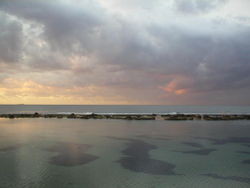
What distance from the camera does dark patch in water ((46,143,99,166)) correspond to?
17381mm

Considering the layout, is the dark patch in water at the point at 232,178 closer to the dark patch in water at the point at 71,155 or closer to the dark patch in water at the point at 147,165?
the dark patch in water at the point at 147,165

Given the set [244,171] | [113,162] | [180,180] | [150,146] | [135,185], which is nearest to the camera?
[135,185]

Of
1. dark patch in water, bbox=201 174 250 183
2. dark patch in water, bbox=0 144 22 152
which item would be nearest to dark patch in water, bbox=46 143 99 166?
dark patch in water, bbox=0 144 22 152

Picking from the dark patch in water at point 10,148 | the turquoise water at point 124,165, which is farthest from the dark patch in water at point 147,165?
the dark patch in water at point 10,148

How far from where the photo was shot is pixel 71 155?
19.7 m

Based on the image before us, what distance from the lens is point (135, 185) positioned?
12648 millimetres

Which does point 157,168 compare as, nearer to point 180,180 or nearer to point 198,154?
point 180,180

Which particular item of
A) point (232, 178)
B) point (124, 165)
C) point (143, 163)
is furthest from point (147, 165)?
point (232, 178)

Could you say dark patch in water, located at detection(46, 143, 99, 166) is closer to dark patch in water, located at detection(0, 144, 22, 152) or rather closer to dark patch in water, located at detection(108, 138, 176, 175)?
dark patch in water, located at detection(108, 138, 176, 175)

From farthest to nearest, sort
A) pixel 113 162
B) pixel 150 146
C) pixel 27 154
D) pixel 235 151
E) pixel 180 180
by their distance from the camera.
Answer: pixel 150 146 → pixel 235 151 → pixel 27 154 → pixel 113 162 → pixel 180 180

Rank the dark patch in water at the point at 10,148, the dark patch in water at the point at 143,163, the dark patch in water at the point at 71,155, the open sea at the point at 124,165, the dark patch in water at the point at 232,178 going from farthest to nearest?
the dark patch in water at the point at 10,148 < the dark patch in water at the point at 71,155 < the dark patch in water at the point at 143,163 < the dark patch in water at the point at 232,178 < the open sea at the point at 124,165

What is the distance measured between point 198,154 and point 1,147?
23.3 meters

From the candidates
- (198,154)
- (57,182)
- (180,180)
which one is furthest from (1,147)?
(198,154)

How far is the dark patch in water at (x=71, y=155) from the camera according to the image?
1738cm
